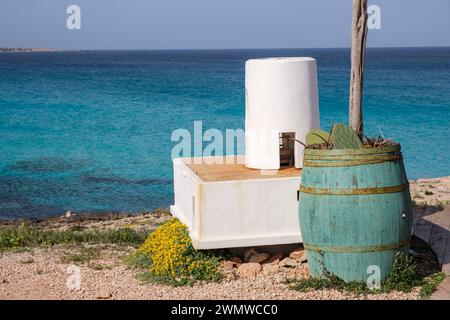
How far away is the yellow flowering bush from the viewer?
8245 millimetres

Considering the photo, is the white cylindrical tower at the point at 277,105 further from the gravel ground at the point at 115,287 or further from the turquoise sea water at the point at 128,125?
the turquoise sea water at the point at 128,125

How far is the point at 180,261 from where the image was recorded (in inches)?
329

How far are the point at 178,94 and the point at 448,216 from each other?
4981cm

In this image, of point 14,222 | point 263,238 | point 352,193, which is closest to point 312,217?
point 352,193

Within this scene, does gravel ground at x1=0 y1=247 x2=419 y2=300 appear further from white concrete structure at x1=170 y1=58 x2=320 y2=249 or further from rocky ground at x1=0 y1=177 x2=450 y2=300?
white concrete structure at x1=170 y1=58 x2=320 y2=249

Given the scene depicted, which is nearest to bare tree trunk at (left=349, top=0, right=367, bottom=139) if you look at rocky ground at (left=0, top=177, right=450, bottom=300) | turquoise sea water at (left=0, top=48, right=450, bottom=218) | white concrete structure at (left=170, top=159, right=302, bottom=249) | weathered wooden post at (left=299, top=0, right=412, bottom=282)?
weathered wooden post at (left=299, top=0, right=412, bottom=282)

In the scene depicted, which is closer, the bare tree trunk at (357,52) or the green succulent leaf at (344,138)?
the green succulent leaf at (344,138)

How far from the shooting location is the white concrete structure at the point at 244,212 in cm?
845

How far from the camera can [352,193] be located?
23.5ft

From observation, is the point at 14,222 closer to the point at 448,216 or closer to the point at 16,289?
the point at 16,289

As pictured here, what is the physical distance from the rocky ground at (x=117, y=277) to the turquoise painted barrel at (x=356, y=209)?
375 millimetres

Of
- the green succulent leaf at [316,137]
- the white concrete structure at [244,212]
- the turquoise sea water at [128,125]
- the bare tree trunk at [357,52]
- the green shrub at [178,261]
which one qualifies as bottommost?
the turquoise sea water at [128,125]

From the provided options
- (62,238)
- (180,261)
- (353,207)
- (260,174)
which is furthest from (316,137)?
(62,238)

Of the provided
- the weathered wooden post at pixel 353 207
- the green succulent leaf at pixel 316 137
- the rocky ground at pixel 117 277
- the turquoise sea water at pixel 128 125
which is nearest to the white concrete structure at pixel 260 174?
the rocky ground at pixel 117 277
